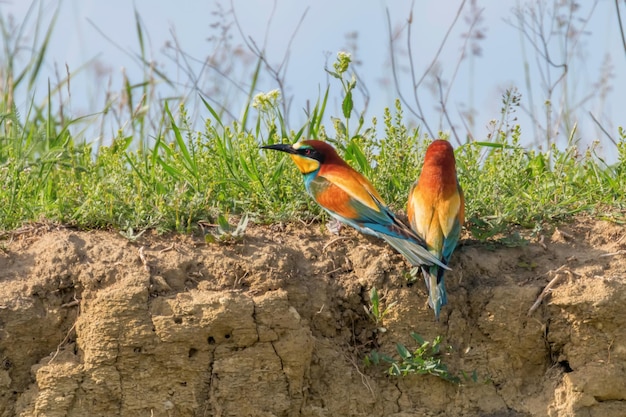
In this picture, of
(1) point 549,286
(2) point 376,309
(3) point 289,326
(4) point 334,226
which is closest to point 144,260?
(3) point 289,326

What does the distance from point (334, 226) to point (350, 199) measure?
183 millimetres

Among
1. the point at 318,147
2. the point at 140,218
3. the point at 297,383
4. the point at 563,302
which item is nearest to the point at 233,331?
the point at 297,383

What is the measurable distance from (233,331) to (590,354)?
138 cm

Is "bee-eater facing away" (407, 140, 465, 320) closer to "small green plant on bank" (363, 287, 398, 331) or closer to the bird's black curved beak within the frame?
"small green plant on bank" (363, 287, 398, 331)

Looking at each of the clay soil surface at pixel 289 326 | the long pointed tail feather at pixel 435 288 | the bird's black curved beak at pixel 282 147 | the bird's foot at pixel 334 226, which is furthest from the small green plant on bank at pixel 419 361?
the bird's black curved beak at pixel 282 147

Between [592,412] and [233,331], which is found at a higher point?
[233,331]

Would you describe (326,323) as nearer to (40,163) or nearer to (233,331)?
(233,331)

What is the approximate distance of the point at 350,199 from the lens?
4.04 metres

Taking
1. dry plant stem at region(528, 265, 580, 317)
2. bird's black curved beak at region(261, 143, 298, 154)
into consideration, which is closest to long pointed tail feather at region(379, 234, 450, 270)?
dry plant stem at region(528, 265, 580, 317)

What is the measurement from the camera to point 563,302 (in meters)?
3.98

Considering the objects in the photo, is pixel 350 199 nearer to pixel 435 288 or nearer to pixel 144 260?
pixel 435 288

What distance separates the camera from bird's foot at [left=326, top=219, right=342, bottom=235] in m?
4.16

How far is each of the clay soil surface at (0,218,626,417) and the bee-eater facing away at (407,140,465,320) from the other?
15cm

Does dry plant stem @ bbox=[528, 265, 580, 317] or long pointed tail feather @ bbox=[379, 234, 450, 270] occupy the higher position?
long pointed tail feather @ bbox=[379, 234, 450, 270]
